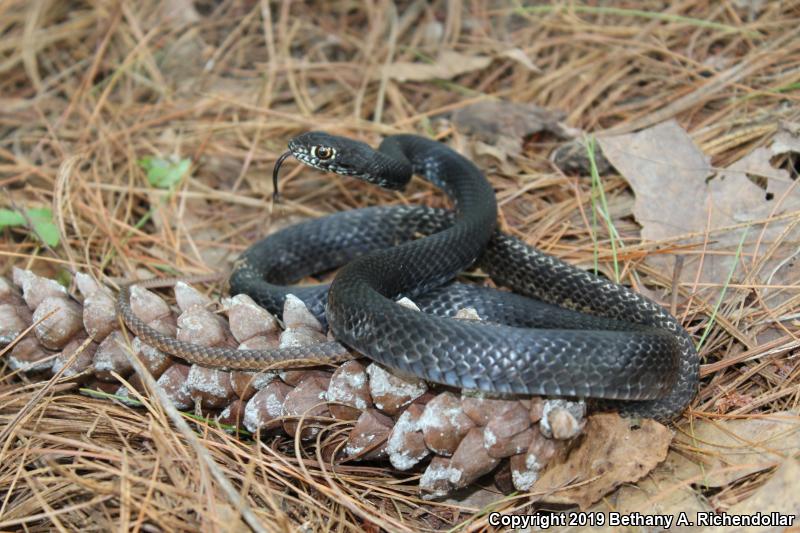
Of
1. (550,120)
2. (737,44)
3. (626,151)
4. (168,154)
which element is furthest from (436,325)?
(737,44)

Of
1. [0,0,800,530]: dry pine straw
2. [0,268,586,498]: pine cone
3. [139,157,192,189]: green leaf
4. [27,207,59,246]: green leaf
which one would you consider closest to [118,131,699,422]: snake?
[0,268,586,498]: pine cone

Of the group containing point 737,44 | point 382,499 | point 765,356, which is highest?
point 737,44

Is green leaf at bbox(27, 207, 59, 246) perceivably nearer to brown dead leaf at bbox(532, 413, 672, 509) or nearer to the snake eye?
the snake eye

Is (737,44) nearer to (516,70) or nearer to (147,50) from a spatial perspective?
(516,70)

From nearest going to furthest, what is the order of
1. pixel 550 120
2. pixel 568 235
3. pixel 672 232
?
pixel 672 232 < pixel 568 235 < pixel 550 120

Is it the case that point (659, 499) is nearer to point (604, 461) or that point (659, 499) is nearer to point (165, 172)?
point (604, 461)

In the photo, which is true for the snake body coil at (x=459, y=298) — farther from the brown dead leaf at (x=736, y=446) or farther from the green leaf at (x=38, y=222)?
the green leaf at (x=38, y=222)
